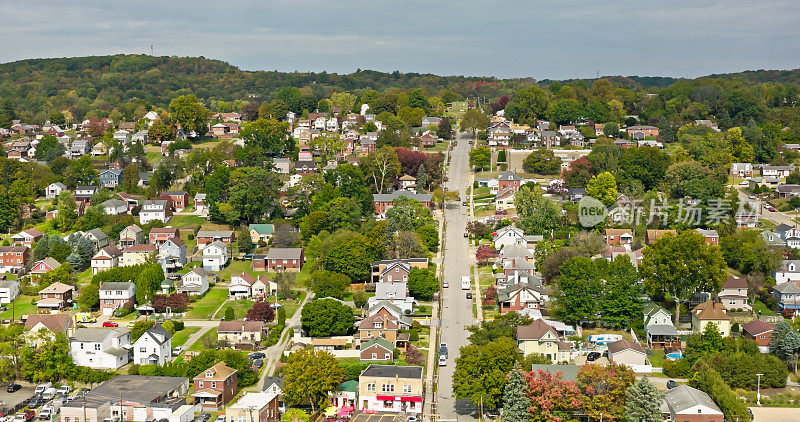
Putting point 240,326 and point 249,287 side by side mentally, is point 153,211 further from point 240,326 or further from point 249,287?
Answer: point 240,326

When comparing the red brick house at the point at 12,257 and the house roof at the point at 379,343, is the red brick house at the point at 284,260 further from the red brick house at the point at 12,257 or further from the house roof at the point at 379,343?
the red brick house at the point at 12,257

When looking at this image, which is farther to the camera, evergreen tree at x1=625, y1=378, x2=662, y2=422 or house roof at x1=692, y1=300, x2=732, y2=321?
house roof at x1=692, y1=300, x2=732, y2=321

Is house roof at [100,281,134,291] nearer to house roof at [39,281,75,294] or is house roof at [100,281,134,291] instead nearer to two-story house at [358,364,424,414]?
house roof at [39,281,75,294]

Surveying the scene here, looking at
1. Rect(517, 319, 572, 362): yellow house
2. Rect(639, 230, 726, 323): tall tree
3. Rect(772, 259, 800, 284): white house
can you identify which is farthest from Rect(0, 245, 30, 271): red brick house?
Rect(772, 259, 800, 284): white house

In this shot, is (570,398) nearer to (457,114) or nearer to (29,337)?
(29,337)

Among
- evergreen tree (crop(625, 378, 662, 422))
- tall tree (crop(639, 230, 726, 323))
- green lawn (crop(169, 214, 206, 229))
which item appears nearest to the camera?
evergreen tree (crop(625, 378, 662, 422))

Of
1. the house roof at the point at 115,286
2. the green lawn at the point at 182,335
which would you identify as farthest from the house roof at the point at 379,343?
the house roof at the point at 115,286
